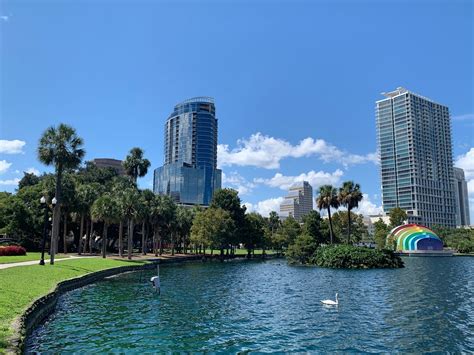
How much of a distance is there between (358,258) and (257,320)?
41351mm

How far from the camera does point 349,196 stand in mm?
68875

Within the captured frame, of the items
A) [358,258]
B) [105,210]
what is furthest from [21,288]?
[358,258]

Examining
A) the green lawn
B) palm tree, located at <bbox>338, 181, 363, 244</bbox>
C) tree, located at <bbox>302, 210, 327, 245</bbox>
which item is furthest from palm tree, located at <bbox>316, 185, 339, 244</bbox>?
the green lawn

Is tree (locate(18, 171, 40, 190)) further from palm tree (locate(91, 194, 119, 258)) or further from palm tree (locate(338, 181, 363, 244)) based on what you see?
palm tree (locate(338, 181, 363, 244))

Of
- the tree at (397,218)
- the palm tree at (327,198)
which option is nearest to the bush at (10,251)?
the palm tree at (327,198)

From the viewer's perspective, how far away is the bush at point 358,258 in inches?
2302

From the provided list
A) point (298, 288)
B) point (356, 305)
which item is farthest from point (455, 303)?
point (298, 288)

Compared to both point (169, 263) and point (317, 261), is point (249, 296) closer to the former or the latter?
point (317, 261)

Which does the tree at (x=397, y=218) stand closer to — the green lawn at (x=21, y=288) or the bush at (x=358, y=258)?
the bush at (x=358, y=258)

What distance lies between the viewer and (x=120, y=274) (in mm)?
44875

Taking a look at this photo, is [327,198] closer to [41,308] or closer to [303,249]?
[303,249]

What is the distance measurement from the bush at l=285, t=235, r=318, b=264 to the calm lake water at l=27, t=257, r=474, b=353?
33.4 metres

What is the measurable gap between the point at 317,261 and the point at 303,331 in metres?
47.0

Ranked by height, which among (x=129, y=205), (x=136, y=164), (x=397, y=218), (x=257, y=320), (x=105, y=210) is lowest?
(x=257, y=320)
